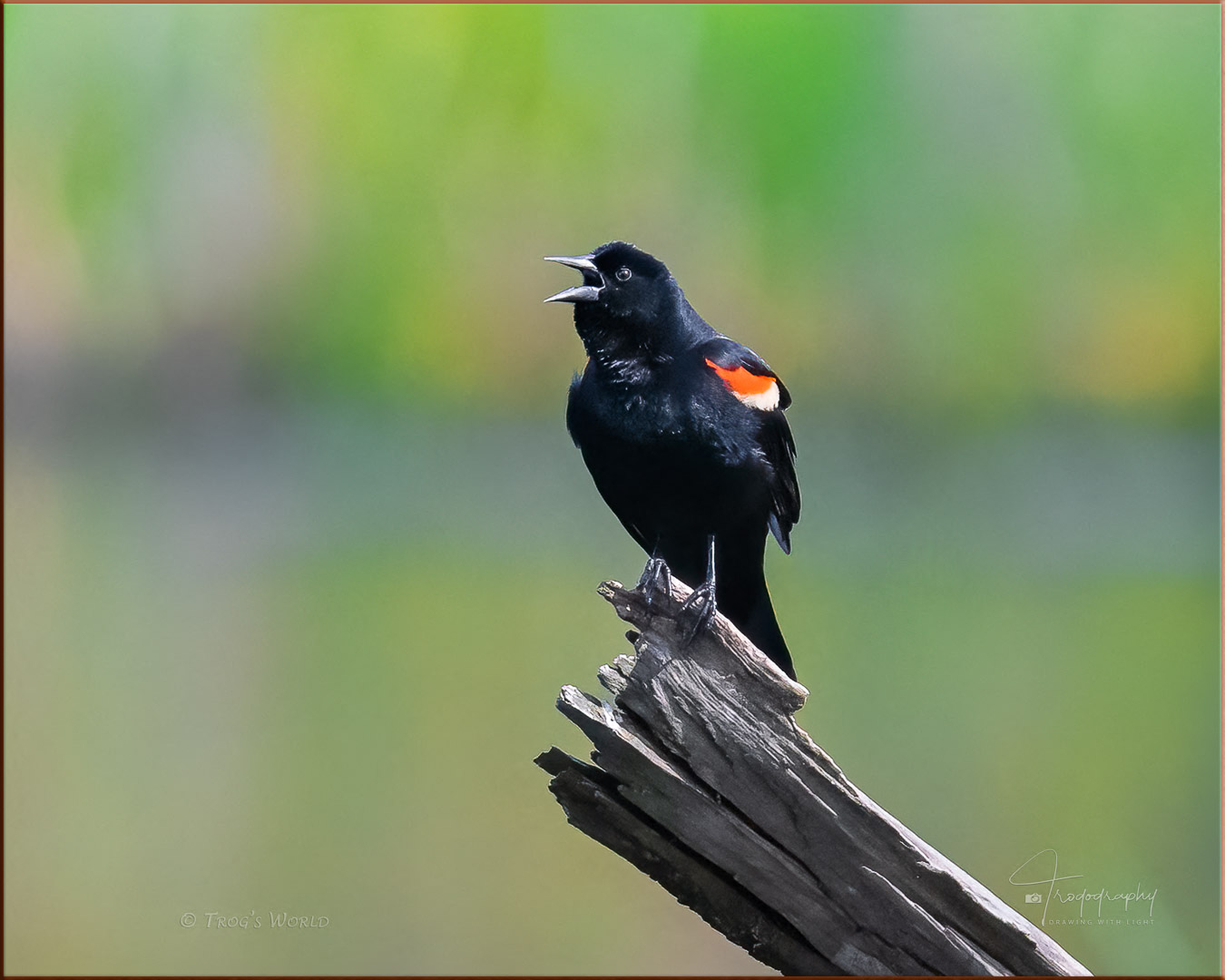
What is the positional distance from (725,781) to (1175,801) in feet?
8.52

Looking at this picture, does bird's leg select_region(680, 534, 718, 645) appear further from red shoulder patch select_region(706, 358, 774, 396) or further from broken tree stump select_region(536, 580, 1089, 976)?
red shoulder patch select_region(706, 358, 774, 396)

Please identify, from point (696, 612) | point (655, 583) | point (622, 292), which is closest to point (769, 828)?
point (696, 612)

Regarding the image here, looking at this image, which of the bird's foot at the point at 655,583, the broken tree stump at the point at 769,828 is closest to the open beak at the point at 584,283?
the bird's foot at the point at 655,583

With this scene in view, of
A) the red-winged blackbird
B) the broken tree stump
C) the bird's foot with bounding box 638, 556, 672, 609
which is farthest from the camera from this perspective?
the red-winged blackbird

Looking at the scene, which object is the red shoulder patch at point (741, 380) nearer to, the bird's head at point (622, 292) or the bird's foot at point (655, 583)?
the bird's head at point (622, 292)

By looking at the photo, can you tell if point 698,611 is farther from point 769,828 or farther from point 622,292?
point 622,292

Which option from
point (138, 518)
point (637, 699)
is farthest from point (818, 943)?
point (138, 518)

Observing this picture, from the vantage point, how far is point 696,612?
1980 mm

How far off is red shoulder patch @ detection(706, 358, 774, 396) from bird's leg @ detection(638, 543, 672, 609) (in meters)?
0.40

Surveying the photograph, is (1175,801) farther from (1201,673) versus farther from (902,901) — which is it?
(902,901)

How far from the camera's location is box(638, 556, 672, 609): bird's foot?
204cm

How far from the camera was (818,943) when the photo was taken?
6.18ft

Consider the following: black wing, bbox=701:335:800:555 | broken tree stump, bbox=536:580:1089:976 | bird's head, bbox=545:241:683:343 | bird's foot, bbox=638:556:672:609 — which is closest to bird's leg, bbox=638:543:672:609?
bird's foot, bbox=638:556:672:609

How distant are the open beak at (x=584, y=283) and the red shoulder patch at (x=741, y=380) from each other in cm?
29
